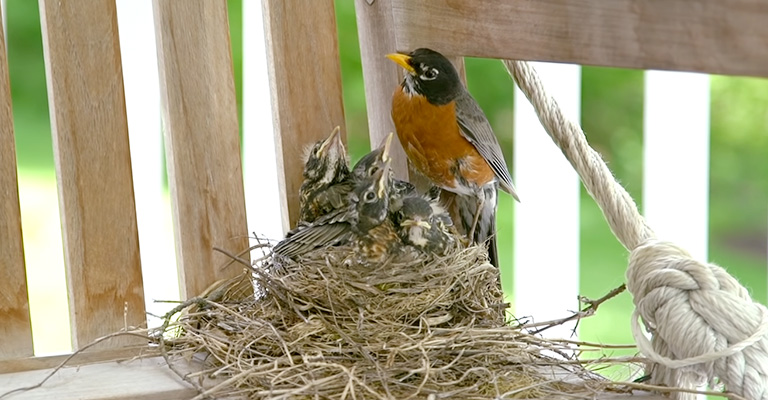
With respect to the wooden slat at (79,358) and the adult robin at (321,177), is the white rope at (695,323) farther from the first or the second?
the wooden slat at (79,358)

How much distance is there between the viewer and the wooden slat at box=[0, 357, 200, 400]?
1.51 meters

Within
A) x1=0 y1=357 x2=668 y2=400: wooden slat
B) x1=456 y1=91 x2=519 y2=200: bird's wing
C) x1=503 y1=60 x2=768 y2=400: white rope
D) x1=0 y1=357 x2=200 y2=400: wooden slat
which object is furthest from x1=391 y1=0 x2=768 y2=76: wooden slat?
x1=0 y1=357 x2=200 y2=400: wooden slat

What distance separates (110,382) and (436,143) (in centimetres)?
85

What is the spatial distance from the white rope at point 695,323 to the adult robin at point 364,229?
49cm

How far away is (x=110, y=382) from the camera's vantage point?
1604mm

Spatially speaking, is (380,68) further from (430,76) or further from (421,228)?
(421,228)

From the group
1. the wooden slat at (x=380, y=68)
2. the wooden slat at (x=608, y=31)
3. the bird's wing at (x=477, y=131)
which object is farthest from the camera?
the bird's wing at (x=477, y=131)

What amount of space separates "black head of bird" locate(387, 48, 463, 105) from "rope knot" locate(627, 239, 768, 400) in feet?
1.89

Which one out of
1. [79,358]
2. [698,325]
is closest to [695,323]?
[698,325]

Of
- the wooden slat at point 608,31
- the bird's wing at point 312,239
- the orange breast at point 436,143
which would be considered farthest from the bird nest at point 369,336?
the wooden slat at point 608,31

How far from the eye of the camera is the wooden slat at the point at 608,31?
1.13 metres

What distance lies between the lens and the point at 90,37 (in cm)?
177

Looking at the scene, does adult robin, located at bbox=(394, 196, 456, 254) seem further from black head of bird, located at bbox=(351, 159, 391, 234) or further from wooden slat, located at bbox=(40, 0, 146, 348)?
wooden slat, located at bbox=(40, 0, 146, 348)

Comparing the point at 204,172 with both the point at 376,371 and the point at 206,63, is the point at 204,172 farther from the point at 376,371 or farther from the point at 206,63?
the point at 376,371
